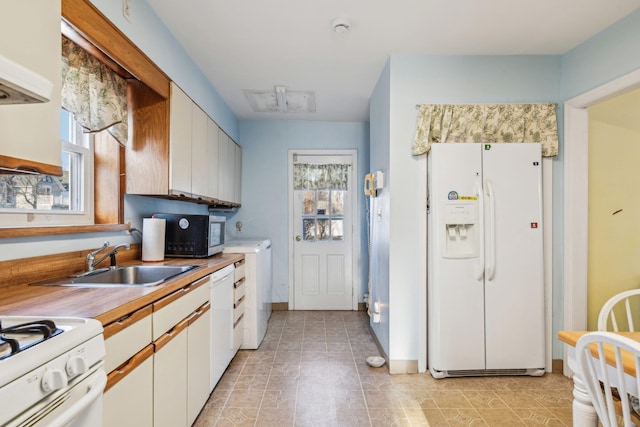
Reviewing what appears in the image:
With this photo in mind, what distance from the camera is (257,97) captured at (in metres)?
3.42

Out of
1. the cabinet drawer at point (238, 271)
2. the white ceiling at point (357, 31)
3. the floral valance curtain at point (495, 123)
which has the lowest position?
the cabinet drawer at point (238, 271)

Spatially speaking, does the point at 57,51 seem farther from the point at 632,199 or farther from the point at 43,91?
the point at 632,199

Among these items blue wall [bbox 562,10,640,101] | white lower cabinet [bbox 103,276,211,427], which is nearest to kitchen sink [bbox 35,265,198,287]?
white lower cabinet [bbox 103,276,211,427]

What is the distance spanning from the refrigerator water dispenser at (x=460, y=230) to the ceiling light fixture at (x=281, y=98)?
195 centimetres

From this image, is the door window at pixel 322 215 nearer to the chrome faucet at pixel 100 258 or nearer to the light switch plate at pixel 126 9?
the chrome faucet at pixel 100 258

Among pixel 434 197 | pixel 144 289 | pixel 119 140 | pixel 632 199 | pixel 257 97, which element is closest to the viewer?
pixel 144 289

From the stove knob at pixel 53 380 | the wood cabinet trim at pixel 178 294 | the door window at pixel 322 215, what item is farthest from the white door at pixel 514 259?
the stove knob at pixel 53 380

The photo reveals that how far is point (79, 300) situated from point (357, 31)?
87.3 inches

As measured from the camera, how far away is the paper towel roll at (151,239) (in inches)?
84.8

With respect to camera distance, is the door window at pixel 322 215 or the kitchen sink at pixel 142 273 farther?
the door window at pixel 322 215

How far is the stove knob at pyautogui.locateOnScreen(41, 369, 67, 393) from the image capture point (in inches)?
28.9

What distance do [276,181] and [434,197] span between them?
235cm

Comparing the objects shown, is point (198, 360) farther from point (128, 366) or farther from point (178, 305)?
point (128, 366)

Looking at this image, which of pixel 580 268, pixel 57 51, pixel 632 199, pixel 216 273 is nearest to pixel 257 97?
pixel 216 273
